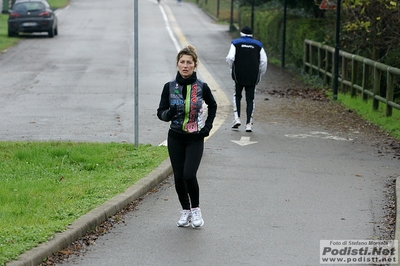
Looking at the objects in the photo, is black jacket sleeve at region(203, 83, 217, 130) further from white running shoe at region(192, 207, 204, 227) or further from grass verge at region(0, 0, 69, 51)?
grass verge at region(0, 0, 69, 51)

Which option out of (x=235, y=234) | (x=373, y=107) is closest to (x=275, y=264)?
(x=235, y=234)

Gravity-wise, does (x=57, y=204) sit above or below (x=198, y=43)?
above

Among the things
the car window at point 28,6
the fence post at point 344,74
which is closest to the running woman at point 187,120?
the fence post at point 344,74

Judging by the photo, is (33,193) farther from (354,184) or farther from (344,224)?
(354,184)

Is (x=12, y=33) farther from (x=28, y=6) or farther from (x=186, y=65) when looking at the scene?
(x=186, y=65)

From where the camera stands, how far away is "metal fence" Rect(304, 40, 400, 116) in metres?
16.1

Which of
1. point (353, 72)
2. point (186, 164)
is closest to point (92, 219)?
point (186, 164)

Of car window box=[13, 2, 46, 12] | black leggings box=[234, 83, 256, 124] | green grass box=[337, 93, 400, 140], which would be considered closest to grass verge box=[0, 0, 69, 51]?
car window box=[13, 2, 46, 12]

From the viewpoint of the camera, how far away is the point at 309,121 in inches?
625

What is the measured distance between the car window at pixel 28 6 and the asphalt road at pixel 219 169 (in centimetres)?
755

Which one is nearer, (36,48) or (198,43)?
(36,48)

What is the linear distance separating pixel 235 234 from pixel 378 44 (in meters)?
14.0

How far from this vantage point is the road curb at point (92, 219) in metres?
6.39

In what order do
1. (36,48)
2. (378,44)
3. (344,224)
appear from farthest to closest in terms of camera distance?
(36,48), (378,44), (344,224)
